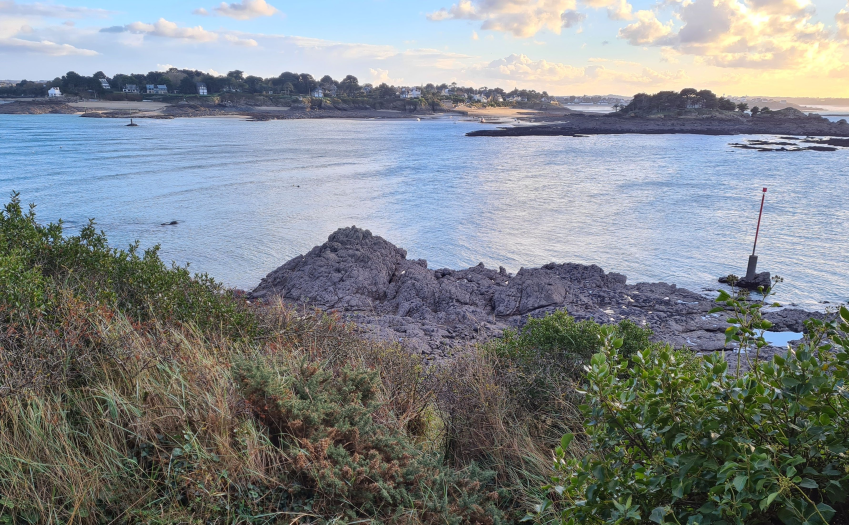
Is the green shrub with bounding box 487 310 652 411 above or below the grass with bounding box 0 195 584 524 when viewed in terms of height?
below

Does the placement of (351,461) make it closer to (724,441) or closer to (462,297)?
(724,441)

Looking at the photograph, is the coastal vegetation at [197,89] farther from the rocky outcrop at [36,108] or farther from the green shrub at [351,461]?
the green shrub at [351,461]

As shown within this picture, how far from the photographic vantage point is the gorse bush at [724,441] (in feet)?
5.26

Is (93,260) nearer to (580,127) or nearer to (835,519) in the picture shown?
(835,519)

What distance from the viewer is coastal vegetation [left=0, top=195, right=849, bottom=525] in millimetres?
1748

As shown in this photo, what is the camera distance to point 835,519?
1757 mm

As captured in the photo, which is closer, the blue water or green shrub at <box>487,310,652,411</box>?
green shrub at <box>487,310,652,411</box>

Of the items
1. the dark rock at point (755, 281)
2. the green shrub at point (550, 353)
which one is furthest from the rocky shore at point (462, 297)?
the green shrub at point (550, 353)

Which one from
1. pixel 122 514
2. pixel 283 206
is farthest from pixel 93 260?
pixel 283 206

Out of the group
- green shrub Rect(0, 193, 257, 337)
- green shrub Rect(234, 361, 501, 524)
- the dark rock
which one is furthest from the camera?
the dark rock

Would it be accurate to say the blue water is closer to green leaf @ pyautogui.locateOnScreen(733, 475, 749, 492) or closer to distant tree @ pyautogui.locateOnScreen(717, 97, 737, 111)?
green leaf @ pyautogui.locateOnScreen(733, 475, 749, 492)

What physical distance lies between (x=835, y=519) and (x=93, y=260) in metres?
6.39

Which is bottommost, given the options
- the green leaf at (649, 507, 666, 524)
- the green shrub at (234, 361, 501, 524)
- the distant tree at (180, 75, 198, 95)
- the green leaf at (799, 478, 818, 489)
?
the green shrub at (234, 361, 501, 524)

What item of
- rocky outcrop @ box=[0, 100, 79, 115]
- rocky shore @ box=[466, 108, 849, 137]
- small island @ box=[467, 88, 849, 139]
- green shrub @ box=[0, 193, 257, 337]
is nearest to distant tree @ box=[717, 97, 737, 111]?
small island @ box=[467, 88, 849, 139]
